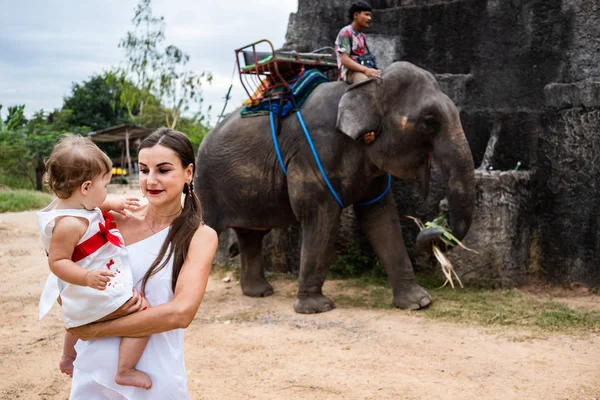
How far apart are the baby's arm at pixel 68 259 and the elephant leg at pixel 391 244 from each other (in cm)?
436

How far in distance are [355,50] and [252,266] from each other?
2.56 meters

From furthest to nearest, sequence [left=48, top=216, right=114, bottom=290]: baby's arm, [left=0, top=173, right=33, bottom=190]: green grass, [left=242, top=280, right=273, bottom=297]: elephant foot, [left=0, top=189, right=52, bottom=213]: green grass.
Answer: [left=0, top=173, right=33, bottom=190]: green grass, [left=0, top=189, right=52, bottom=213]: green grass, [left=242, top=280, right=273, bottom=297]: elephant foot, [left=48, top=216, right=114, bottom=290]: baby's arm

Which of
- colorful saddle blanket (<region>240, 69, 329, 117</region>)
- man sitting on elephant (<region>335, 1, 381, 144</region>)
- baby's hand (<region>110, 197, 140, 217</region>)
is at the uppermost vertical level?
man sitting on elephant (<region>335, 1, 381, 144</region>)

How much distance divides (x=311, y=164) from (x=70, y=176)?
13.2 feet

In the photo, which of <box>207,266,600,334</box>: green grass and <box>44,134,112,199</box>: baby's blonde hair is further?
<box>207,266,600,334</box>: green grass

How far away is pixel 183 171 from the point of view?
250 cm

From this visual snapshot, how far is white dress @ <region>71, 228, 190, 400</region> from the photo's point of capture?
229 cm

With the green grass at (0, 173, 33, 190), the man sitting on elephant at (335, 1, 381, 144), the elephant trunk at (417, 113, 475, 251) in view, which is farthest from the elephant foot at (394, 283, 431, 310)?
the green grass at (0, 173, 33, 190)

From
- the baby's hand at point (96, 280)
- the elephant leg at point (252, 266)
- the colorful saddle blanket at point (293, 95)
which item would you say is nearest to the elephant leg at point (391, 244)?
the colorful saddle blanket at point (293, 95)

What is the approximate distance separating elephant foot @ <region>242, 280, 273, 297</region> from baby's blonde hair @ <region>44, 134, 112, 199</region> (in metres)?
4.87

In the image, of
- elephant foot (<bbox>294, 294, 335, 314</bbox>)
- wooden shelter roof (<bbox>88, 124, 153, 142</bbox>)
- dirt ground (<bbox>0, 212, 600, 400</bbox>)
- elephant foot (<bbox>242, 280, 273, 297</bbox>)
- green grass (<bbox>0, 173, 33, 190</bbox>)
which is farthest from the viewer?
wooden shelter roof (<bbox>88, 124, 153, 142</bbox>)

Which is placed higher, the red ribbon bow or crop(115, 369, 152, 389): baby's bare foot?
the red ribbon bow

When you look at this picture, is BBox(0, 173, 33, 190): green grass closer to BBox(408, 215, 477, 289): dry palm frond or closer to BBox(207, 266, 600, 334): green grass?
BBox(207, 266, 600, 334): green grass

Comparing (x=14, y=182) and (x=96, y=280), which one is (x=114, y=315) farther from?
(x=14, y=182)
